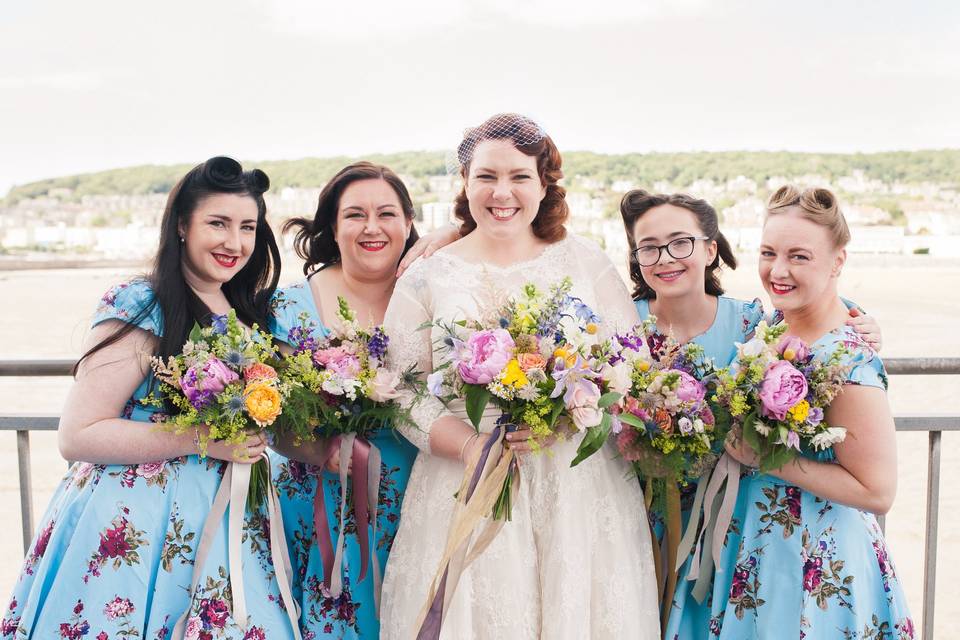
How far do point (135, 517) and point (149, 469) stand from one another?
15 cm

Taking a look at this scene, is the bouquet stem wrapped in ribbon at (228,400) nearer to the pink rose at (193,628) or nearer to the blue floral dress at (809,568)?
the pink rose at (193,628)

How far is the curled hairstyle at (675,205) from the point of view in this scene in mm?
3207

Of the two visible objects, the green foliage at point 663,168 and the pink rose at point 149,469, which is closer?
the pink rose at point 149,469

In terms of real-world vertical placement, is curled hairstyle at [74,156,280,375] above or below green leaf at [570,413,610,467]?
above

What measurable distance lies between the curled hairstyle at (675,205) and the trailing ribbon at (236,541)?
1.50 metres

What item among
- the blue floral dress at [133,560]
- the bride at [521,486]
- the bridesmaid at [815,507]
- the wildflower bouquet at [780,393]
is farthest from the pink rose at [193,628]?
the wildflower bouquet at [780,393]

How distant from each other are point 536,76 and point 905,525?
182 ft

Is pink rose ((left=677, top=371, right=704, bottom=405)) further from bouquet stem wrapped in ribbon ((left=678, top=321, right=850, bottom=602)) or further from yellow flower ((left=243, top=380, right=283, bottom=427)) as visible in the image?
yellow flower ((left=243, top=380, right=283, bottom=427))

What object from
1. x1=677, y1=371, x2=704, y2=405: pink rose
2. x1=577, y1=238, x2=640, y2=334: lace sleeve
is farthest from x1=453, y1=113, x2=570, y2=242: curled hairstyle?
x1=677, y1=371, x2=704, y2=405: pink rose

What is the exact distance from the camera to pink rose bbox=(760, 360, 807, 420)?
99.2 inches

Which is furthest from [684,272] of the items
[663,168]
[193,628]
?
[663,168]

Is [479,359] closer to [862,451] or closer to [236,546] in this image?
[236,546]

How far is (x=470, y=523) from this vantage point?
261 cm

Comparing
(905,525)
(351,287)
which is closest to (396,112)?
(905,525)
